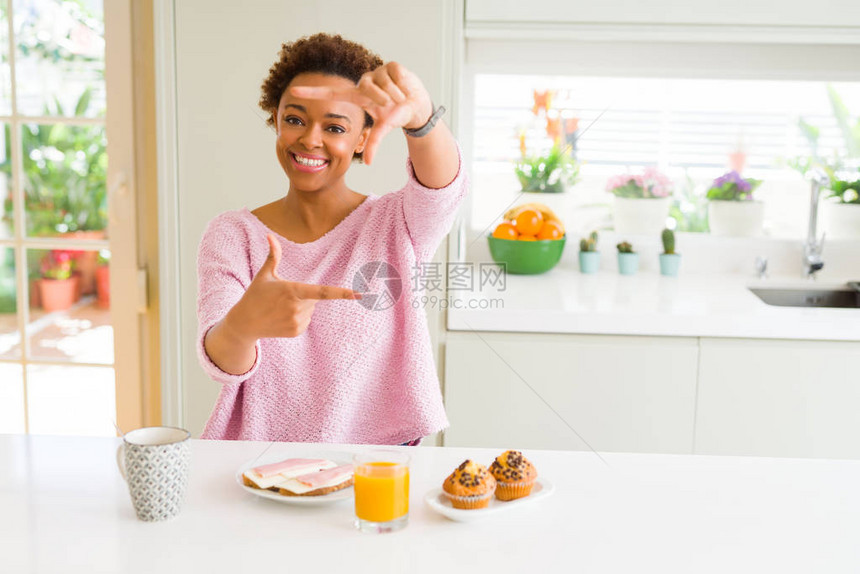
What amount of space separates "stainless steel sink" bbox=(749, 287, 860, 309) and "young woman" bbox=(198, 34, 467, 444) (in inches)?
55.5

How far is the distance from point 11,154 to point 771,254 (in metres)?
2.10

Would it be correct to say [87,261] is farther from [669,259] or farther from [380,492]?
[380,492]

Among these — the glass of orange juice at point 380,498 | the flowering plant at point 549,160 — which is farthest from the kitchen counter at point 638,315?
the glass of orange juice at point 380,498

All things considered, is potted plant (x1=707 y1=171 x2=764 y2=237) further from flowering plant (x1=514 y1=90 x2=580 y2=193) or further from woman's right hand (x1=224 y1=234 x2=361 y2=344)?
woman's right hand (x1=224 y1=234 x2=361 y2=344)

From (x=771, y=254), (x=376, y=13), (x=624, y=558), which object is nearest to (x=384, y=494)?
(x=624, y=558)

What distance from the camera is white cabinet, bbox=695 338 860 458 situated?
203cm

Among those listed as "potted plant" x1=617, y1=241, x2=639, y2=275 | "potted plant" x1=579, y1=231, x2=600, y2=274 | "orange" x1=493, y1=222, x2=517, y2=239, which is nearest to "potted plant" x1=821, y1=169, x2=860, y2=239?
"potted plant" x1=617, y1=241, x2=639, y2=275

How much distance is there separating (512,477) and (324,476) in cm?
22

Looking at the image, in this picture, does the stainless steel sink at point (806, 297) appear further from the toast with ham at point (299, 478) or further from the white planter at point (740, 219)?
the toast with ham at point (299, 478)

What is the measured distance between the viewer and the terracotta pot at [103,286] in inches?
93.3

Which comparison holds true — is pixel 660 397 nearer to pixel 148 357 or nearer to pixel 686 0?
pixel 686 0

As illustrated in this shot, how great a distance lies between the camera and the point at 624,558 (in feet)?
2.96

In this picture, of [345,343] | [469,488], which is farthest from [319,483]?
[345,343]

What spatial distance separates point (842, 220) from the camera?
256 centimetres
